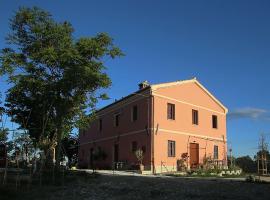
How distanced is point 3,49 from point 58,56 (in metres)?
4.27

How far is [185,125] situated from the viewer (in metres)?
38.2

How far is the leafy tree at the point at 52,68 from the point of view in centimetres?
2677

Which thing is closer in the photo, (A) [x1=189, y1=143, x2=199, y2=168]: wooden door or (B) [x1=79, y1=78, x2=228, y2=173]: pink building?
(B) [x1=79, y1=78, x2=228, y2=173]: pink building

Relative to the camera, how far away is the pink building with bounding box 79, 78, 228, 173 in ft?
116

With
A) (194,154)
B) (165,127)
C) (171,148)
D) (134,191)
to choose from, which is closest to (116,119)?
(165,127)

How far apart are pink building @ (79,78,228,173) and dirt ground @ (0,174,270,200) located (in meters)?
14.9

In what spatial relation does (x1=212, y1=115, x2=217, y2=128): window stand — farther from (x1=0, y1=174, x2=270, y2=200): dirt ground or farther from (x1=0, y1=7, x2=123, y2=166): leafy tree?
(x1=0, y1=174, x2=270, y2=200): dirt ground

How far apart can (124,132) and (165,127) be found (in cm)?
508

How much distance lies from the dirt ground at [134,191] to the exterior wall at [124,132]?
50.7 feet

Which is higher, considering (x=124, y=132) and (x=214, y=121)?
(x=214, y=121)

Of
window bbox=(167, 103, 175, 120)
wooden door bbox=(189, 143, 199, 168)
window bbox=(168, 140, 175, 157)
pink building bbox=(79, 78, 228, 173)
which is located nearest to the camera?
pink building bbox=(79, 78, 228, 173)

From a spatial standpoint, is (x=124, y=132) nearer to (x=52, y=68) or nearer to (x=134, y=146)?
(x=134, y=146)

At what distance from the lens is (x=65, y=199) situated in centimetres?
1691

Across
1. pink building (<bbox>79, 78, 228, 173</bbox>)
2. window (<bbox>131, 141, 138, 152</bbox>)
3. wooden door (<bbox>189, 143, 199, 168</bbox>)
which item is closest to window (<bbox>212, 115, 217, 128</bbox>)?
pink building (<bbox>79, 78, 228, 173</bbox>)
